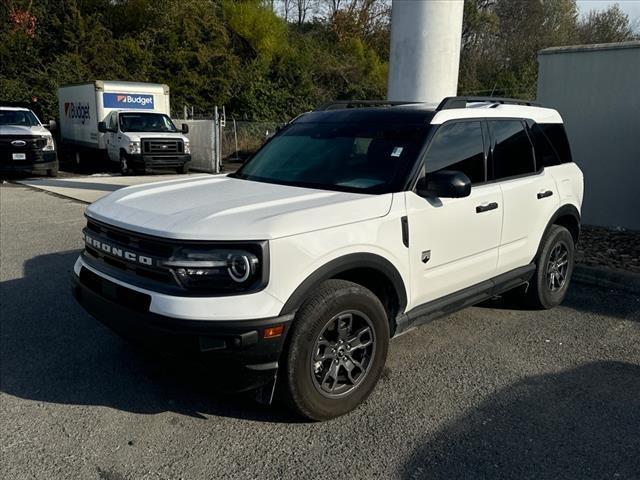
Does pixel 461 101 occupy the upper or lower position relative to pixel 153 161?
upper

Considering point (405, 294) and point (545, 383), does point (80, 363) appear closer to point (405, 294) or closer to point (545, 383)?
point (405, 294)

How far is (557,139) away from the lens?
17.4ft

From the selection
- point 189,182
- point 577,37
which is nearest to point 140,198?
point 189,182

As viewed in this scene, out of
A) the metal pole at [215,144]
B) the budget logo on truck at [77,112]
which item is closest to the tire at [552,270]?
the metal pole at [215,144]

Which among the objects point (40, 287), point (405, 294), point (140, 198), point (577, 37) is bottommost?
point (40, 287)

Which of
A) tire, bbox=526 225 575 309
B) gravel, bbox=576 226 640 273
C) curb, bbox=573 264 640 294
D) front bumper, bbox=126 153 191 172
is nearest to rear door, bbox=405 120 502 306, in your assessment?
tire, bbox=526 225 575 309

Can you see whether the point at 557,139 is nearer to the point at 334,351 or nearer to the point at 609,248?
the point at 609,248

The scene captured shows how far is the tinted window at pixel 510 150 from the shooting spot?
4.46 m

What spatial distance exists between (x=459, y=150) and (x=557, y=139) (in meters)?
1.69

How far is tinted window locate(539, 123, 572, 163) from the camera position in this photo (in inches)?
203

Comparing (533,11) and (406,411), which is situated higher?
(533,11)

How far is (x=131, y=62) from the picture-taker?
90.2ft

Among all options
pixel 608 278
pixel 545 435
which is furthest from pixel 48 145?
pixel 545 435

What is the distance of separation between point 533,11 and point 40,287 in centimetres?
3875
